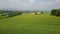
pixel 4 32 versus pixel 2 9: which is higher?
pixel 2 9

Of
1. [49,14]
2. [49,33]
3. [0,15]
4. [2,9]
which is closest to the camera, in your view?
[49,33]

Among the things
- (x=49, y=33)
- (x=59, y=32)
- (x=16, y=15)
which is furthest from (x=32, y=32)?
(x=16, y=15)

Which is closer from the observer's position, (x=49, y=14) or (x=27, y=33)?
(x=27, y=33)

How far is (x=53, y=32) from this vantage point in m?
2.97

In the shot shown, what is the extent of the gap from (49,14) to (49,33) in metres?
2.17

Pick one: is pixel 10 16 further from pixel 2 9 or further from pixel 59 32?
pixel 59 32

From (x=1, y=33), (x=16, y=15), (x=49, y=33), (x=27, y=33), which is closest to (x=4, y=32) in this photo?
(x=1, y=33)

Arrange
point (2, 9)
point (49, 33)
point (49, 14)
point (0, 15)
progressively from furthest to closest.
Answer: point (49, 14) < point (0, 15) < point (2, 9) < point (49, 33)

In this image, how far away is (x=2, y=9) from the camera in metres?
4.14

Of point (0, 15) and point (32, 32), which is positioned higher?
point (0, 15)

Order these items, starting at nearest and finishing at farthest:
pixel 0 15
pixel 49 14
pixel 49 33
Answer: pixel 49 33 < pixel 0 15 < pixel 49 14

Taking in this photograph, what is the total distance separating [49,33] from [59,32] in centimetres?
26

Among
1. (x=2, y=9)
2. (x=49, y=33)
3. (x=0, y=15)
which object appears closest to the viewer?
(x=49, y=33)

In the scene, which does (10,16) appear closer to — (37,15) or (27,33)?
(37,15)
